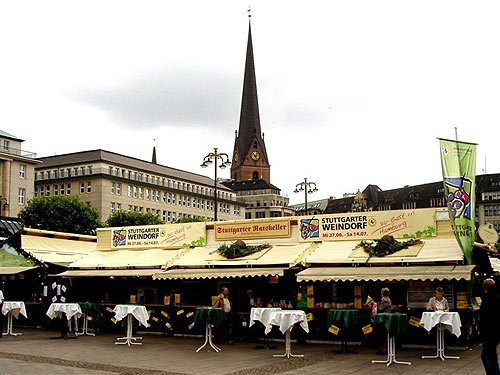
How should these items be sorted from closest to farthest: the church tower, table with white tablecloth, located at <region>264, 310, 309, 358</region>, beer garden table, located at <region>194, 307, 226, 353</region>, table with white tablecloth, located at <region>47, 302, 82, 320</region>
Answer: table with white tablecloth, located at <region>264, 310, 309, 358</region>, beer garden table, located at <region>194, 307, 226, 353</region>, table with white tablecloth, located at <region>47, 302, 82, 320</region>, the church tower

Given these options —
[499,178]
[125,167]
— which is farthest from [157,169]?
[499,178]

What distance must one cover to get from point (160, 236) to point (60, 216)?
43.9 meters

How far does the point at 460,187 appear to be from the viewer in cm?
1627

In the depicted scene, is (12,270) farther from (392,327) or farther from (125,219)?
(125,219)

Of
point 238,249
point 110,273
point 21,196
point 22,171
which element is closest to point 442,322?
point 238,249

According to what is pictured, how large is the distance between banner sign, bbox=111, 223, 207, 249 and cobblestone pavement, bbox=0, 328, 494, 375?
4682 millimetres

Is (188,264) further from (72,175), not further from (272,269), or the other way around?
(72,175)

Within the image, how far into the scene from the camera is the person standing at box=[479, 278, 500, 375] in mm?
10266

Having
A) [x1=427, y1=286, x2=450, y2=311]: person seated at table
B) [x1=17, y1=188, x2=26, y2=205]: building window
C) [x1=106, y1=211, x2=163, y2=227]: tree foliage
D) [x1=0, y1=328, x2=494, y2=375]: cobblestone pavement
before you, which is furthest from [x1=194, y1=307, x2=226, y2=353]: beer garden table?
[x1=17, y1=188, x2=26, y2=205]: building window

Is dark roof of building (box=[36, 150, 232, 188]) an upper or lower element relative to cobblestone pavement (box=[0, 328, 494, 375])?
upper

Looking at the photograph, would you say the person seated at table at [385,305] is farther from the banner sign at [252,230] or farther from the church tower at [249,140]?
the church tower at [249,140]

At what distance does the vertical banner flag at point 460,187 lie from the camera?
1599 cm

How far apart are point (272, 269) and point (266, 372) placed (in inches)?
238

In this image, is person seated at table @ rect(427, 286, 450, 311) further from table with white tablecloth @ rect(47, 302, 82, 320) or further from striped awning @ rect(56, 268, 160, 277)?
table with white tablecloth @ rect(47, 302, 82, 320)
